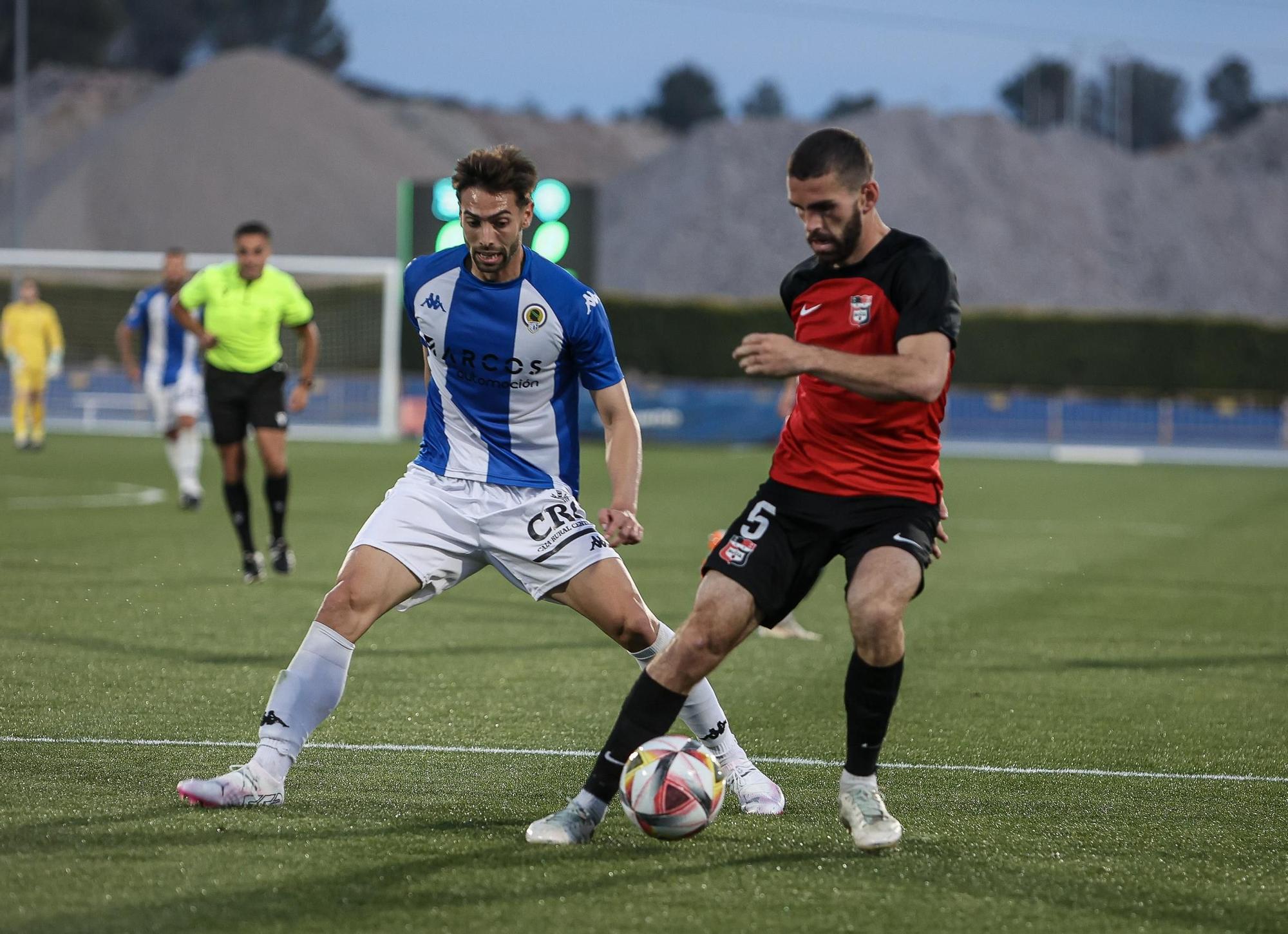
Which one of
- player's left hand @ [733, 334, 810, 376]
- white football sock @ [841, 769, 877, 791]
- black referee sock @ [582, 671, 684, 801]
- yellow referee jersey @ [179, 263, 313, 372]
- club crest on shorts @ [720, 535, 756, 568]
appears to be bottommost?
white football sock @ [841, 769, 877, 791]

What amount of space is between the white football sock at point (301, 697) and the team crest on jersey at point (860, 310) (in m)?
1.78

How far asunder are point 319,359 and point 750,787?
101ft

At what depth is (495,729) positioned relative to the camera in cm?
679

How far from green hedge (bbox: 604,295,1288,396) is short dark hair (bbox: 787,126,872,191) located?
134ft

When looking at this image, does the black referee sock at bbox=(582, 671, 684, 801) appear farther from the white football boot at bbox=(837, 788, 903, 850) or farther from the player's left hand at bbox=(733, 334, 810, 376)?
the player's left hand at bbox=(733, 334, 810, 376)

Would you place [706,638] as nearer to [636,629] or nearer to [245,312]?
[636,629]

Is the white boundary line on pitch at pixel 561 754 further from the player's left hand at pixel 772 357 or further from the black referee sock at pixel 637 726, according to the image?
the player's left hand at pixel 772 357

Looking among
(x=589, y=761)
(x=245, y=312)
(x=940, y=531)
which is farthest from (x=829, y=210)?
(x=245, y=312)

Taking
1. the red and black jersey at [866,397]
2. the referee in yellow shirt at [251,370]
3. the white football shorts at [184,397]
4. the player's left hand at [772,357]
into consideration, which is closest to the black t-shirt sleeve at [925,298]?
the red and black jersey at [866,397]

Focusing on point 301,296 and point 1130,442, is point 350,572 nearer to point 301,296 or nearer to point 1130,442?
point 301,296

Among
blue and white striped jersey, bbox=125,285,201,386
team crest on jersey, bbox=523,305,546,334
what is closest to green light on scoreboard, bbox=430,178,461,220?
blue and white striped jersey, bbox=125,285,201,386

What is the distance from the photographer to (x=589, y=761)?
622 cm

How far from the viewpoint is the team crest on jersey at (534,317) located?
544 centimetres

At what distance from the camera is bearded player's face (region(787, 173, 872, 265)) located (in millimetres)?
4754
